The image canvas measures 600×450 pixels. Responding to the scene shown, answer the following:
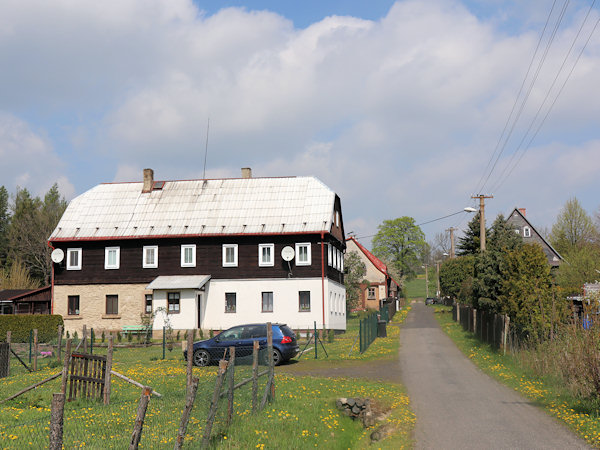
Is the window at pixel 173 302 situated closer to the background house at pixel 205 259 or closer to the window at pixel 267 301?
the background house at pixel 205 259

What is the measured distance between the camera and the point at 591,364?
13.2 m

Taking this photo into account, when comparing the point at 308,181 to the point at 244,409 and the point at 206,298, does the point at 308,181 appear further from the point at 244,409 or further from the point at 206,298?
the point at 244,409

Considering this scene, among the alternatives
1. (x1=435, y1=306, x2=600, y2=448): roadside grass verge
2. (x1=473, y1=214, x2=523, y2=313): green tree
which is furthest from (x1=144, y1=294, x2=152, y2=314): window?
(x1=435, y1=306, x2=600, y2=448): roadside grass verge

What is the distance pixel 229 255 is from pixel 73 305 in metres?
11.2

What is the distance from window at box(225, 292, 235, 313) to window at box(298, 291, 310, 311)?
4.31 m

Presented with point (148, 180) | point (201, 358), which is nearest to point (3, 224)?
point (148, 180)

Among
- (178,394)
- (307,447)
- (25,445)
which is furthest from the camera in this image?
(178,394)

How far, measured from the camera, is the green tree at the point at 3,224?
7244 cm

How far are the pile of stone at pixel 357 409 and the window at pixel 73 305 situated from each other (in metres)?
30.9

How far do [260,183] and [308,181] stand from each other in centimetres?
347

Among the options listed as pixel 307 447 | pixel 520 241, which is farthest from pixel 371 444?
pixel 520 241

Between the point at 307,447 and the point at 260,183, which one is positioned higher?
the point at 260,183

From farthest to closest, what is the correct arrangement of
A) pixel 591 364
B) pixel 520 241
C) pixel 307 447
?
pixel 520 241, pixel 591 364, pixel 307 447

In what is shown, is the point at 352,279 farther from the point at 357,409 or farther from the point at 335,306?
the point at 357,409
